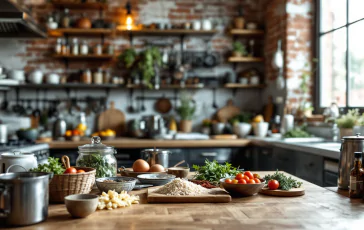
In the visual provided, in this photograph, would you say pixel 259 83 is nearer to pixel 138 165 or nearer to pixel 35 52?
pixel 35 52

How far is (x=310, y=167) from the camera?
379 centimetres

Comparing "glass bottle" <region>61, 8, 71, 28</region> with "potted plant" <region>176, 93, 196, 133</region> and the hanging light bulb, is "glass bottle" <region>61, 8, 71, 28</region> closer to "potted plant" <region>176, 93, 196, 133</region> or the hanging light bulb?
the hanging light bulb

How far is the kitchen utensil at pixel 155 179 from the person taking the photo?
2119mm

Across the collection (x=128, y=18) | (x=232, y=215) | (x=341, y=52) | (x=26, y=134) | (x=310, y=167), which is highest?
(x=128, y=18)

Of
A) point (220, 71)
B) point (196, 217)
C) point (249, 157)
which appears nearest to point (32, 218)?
point (196, 217)

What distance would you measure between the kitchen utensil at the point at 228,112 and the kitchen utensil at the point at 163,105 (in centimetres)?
72

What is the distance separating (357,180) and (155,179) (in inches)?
36.9

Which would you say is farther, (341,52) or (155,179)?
(341,52)

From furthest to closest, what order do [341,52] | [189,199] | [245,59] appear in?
[245,59], [341,52], [189,199]

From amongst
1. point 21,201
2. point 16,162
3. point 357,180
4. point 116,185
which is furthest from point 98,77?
point 21,201

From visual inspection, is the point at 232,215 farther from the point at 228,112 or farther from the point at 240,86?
the point at 228,112

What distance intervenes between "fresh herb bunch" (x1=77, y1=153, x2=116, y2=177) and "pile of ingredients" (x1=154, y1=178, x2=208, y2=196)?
1.08 feet

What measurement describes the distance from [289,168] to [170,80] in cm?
234

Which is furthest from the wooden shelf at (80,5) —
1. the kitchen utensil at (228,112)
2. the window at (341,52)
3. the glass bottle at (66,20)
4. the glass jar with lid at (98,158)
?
the glass jar with lid at (98,158)
